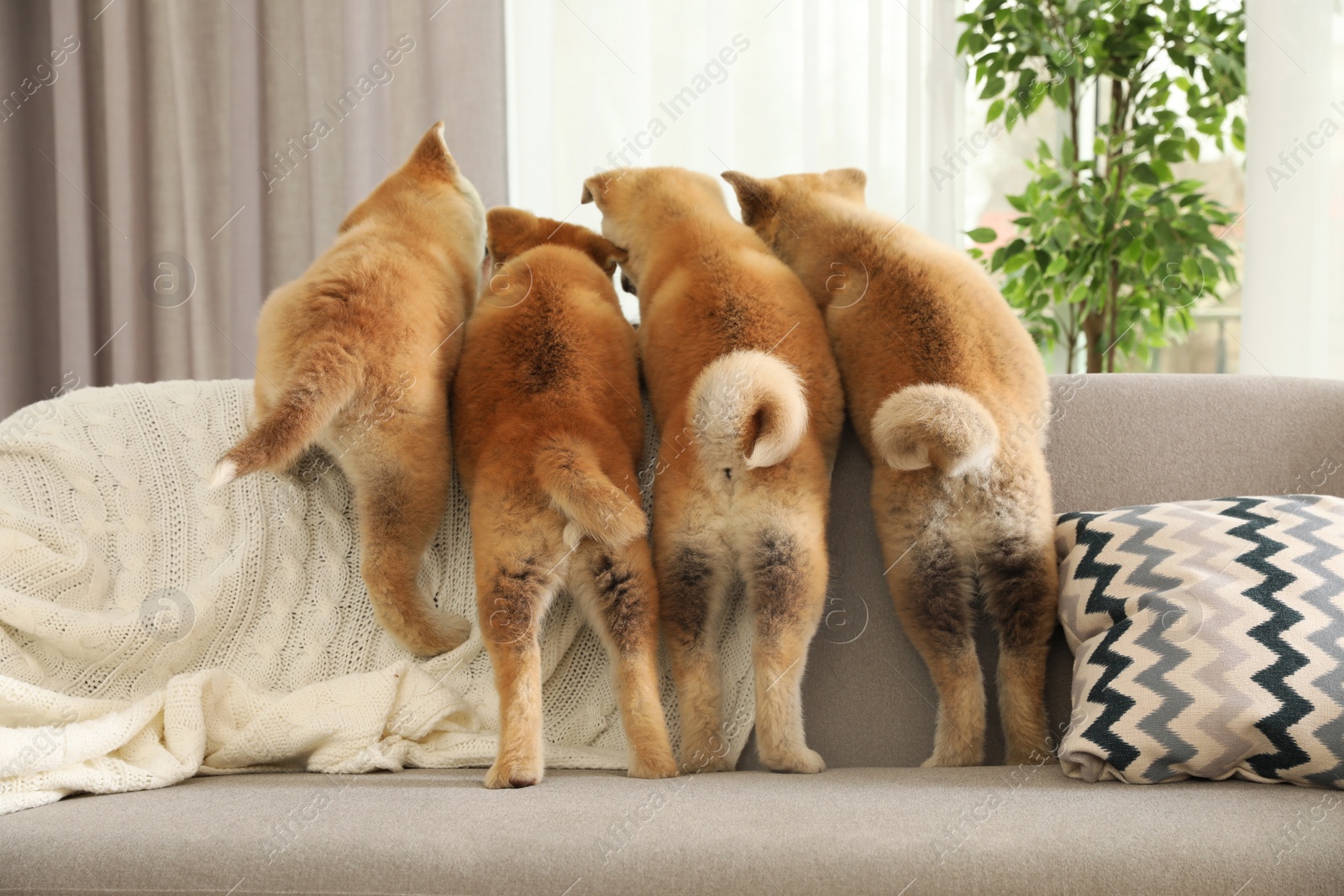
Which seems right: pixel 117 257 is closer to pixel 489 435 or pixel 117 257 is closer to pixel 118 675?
pixel 118 675

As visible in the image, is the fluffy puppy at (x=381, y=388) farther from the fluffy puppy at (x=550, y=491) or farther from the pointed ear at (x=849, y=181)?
the pointed ear at (x=849, y=181)

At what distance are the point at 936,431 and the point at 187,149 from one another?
2.28 m

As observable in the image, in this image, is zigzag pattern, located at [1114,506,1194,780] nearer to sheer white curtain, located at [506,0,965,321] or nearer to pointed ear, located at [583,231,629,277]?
pointed ear, located at [583,231,629,277]

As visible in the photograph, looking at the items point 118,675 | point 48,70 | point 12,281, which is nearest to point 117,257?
point 12,281

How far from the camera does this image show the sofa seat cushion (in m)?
0.89

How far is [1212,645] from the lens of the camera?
1.09m

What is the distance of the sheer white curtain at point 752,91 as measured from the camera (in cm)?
240

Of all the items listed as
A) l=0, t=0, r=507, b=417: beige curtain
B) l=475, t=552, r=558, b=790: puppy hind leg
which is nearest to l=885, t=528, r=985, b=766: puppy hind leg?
l=475, t=552, r=558, b=790: puppy hind leg

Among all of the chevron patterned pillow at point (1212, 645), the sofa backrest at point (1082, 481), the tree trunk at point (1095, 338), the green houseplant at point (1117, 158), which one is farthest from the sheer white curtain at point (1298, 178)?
the chevron patterned pillow at point (1212, 645)

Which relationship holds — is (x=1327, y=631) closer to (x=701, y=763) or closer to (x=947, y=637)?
(x=947, y=637)

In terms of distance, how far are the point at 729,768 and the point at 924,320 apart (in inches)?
25.1

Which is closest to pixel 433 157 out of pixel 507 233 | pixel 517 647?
pixel 507 233

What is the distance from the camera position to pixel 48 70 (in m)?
2.70

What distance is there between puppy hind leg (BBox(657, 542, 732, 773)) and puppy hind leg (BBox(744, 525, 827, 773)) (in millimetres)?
51
